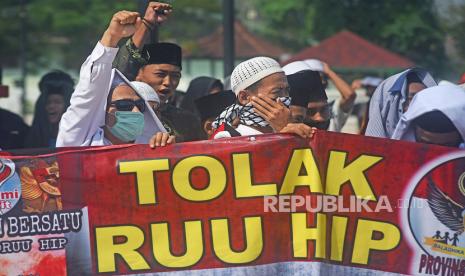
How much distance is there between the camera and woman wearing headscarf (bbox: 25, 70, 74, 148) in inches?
301

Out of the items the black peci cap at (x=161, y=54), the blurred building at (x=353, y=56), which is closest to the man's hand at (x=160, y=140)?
the black peci cap at (x=161, y=54)

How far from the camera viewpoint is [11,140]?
7.88 meters

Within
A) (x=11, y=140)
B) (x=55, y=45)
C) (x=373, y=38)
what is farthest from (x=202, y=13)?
(x=11, y=140)

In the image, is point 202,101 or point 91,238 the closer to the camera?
point 91,238

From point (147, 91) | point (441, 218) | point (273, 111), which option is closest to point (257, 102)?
point (273, 111)

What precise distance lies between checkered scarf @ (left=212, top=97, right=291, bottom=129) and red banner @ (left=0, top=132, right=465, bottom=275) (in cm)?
32

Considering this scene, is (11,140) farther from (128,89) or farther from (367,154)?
(367,154)

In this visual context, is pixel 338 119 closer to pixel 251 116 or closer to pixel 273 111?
pixel 251 116

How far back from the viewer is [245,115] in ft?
15.7

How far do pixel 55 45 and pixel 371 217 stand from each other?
2296 inches

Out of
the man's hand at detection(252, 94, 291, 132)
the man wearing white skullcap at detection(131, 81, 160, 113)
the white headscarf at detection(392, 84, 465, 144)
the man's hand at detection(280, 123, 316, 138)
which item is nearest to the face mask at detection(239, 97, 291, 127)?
the man's hand at detection(252, 94, 291, 132)

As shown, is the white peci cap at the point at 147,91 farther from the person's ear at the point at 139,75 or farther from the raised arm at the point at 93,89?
the raised arm at the point at 93,89

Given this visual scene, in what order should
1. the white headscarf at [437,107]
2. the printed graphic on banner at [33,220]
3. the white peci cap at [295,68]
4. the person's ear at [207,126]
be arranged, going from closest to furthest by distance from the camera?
1. the printed graphic on banner at [33,220]
2. the white headscarf at [437,107]
3. the person's ear at [207,126]
4. the white peci cap at [295,68]

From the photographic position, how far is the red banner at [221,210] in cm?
436
